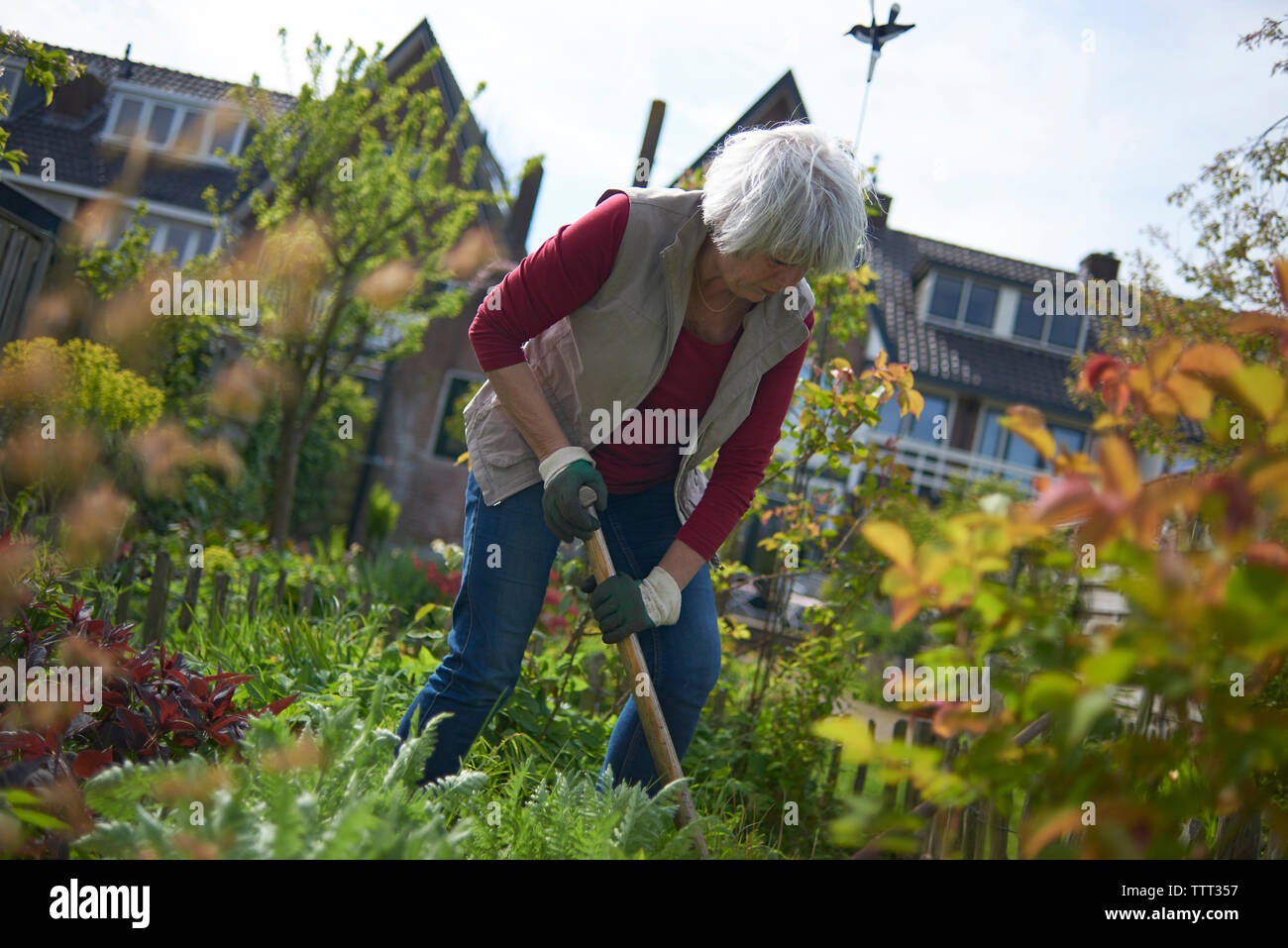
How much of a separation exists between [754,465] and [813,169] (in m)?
0.74

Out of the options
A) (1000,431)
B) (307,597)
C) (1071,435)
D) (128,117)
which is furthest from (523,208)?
(307,597)

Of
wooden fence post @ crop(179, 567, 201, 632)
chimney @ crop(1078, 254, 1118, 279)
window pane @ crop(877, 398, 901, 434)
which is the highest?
chimney @ crop(1078, 254, 1118, 279)

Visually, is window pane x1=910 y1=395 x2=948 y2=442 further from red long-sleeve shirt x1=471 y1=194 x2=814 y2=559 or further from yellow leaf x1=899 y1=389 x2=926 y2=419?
red long-sleeve shirt x1=471 y1=194 x2=814 y2=559

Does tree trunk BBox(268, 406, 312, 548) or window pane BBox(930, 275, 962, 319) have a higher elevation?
window pane BBox(930, 275, 962, 319)

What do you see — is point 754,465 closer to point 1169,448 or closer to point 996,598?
point 996,598

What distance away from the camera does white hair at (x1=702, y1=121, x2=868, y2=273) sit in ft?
6.43

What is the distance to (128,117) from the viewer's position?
18391mm

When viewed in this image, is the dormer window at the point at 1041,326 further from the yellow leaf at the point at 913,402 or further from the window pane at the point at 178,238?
the yellow leaf at the point at 913,402

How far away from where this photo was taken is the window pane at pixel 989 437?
61.5ft

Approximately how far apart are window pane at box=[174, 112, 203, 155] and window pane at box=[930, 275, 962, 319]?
14322 millimetres

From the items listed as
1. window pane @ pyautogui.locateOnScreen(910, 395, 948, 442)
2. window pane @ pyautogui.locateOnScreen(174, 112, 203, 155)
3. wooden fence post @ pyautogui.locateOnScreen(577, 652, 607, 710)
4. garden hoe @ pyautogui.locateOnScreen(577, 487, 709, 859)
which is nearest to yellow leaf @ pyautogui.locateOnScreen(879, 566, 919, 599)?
garden hoe @ pyautogui.locateOnScreen(577, 487, 709, 859)

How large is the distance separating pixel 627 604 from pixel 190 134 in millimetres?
19254
